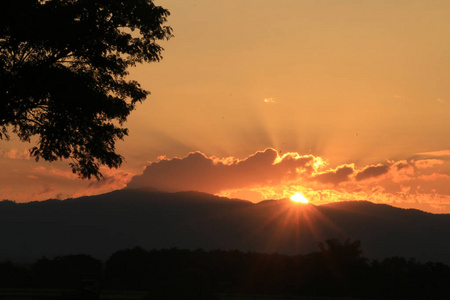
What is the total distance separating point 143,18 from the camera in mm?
26844

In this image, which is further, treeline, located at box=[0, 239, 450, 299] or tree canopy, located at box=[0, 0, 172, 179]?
treeline, located at box=[0, 239, 450, 299]

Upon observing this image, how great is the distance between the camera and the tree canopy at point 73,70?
24594 mm

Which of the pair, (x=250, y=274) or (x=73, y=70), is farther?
(x=250, y=274)

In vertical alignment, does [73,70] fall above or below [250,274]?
above

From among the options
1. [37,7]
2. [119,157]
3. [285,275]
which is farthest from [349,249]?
[37,7]

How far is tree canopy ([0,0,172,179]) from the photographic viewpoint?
2459 centimetres

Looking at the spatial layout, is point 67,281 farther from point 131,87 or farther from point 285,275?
point 131,87

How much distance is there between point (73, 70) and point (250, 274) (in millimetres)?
34151

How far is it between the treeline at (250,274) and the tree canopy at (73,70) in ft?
59.0

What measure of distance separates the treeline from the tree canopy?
1798cm

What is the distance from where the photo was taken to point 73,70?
26.4 m

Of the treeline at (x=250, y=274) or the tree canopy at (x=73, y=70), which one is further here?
the treeline at (x=250, y=274)

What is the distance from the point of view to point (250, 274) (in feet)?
183

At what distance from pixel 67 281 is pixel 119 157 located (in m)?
24.5
